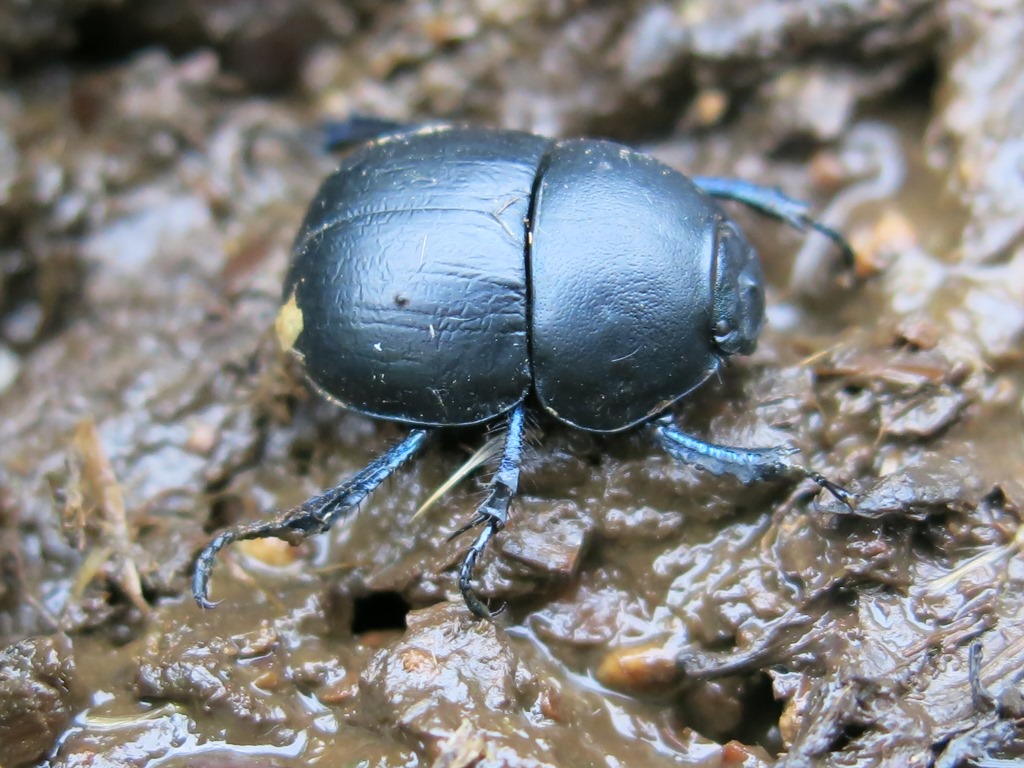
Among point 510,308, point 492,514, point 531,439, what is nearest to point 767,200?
point 510,308

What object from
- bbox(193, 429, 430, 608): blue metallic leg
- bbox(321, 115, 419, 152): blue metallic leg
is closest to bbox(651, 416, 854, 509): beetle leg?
bbox(193, 429, 430, 608): blue metallic leg

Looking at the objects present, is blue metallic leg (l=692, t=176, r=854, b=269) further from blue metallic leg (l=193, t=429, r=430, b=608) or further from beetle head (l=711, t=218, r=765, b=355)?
blue metallic leg (l=193, t=429, r=430, b=608)

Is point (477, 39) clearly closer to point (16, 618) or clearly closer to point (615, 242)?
point (615, 242)

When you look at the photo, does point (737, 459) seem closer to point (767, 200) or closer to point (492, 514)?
point (492, 514)

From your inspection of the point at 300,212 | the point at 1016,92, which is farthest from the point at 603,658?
the point at 1016,92

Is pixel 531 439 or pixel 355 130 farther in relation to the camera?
pixel 355 130

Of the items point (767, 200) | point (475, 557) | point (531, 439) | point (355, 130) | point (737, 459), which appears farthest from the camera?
point (355, 130)
